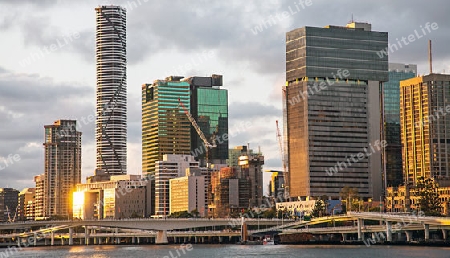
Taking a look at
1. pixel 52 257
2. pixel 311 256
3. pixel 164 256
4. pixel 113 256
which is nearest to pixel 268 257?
pixel 311 256

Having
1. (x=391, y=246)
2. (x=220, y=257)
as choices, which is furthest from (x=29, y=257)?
(x=391, y=246)

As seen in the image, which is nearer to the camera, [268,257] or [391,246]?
[268,257]

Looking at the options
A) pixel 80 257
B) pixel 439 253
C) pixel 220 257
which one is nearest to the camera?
pixel 439 253

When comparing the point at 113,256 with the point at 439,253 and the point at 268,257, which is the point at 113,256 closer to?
the point at 268,257

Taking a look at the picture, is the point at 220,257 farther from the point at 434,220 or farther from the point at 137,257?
the point at 434,220

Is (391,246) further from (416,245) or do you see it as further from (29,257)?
(29,257)

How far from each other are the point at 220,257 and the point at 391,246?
45.4 meters

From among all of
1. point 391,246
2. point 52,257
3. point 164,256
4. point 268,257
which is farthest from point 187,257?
point 391,246

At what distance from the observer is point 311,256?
168750 millimetres

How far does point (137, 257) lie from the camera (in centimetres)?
18212

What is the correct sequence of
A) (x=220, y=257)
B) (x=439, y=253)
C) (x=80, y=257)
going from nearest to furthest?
(x=439, y=253) < (x=220, y=257) < (x=80, y=257)

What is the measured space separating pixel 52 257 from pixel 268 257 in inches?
2093

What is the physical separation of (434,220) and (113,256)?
72213 millimetres

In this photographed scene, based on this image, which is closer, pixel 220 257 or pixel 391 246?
pixel 220 257
